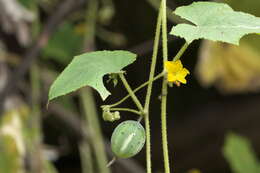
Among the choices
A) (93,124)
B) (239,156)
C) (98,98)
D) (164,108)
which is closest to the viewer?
(164,108)

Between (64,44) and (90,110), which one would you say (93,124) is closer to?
(90,110)

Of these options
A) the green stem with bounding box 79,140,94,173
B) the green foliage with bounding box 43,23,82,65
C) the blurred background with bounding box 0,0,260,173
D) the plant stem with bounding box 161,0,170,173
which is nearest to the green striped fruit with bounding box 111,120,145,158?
the plant stem with bounding box 161,0,170,173

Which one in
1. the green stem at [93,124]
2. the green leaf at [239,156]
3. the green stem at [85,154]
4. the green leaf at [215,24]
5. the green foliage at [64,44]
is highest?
the green leaf at [215,24]

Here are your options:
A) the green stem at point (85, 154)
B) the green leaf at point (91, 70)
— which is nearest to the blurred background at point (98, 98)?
the green stem at point (85, 154)

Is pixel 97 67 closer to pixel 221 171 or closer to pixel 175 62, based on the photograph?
pixel 175 62

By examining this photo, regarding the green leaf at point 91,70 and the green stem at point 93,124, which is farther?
the green stem at point 93,124

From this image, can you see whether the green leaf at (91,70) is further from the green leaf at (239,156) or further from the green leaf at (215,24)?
the green leaf at (239,156)

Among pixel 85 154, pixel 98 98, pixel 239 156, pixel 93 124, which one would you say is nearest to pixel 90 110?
pixel 93 124
